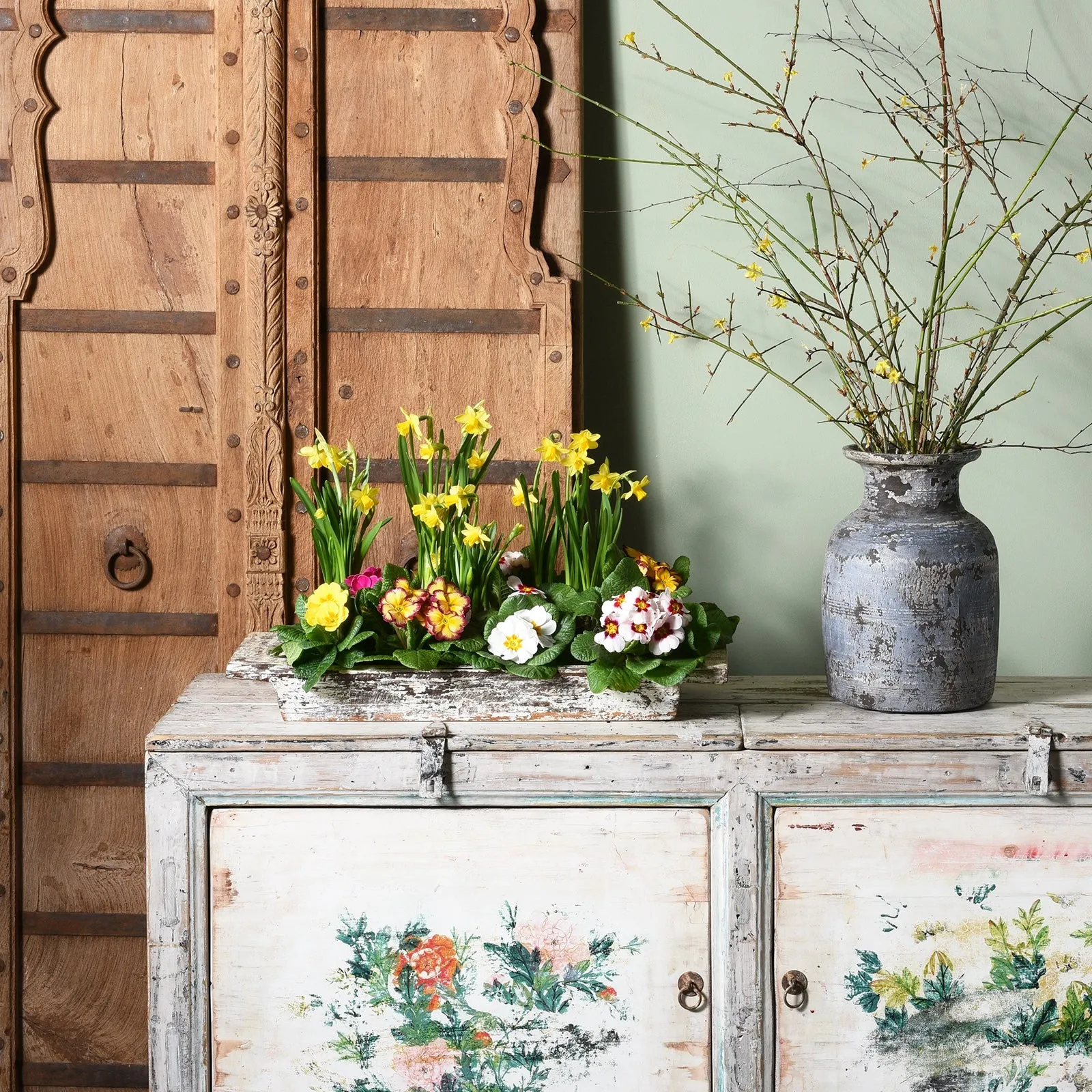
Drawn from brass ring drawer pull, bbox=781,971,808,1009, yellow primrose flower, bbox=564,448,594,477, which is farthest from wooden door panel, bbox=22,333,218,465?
brass ring drawer pull, bbox=781,971,808,1009

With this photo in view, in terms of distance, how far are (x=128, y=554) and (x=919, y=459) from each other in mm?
1269

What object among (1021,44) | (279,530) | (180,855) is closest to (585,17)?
(1021,44)

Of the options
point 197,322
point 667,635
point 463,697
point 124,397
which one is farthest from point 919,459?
point 124,397

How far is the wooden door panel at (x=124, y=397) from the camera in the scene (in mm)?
1904

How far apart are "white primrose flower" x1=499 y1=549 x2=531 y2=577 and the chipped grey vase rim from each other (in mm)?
503

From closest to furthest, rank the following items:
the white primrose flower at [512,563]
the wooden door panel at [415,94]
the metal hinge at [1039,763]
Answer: the metal hinge at [1039,763] < the white primrose flower at [512,563] < the wooden door panel at [415,94]

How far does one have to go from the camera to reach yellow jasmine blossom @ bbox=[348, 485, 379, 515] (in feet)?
5.20

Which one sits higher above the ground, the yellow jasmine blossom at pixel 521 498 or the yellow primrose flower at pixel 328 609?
the yellow jasmine blossom at pixel 521 498

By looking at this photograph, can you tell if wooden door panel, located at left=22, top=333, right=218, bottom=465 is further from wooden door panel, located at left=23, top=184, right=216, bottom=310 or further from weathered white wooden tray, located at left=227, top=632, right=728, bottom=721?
weathered white wooden tray, located at left=227, top=632, right=728, bottom=721

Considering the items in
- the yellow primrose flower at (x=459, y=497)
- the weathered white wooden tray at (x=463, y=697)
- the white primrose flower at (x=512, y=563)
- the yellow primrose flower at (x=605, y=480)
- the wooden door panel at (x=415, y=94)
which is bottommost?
the weathered white wooden tray at (x=463, y=697)

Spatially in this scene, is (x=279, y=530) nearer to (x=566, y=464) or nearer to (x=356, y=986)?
(x=566, y=464)

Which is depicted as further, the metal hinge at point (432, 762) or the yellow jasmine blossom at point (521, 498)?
the yellow jasmine blossom at point (521, 498)

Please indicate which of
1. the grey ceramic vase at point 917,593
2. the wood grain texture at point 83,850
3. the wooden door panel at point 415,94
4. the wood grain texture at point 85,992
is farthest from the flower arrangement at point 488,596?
the wood grain texture at point 85,992

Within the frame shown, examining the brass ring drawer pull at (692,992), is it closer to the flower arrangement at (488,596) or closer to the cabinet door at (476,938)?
the cabinet door at (476,938)
